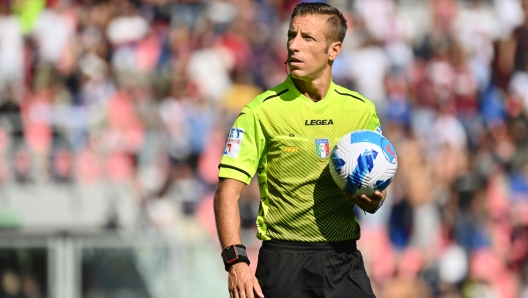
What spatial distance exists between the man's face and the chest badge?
362 millimetres

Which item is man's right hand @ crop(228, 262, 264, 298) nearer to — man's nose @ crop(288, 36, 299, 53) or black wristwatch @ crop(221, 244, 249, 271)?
black wristwatch @ crop(221, 244, 249, 271)

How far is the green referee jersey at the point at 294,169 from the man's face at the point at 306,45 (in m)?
0.20

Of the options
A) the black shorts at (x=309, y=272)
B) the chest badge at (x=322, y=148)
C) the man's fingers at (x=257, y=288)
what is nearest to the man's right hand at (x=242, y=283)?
the man's fingers at (x=257, y=288)

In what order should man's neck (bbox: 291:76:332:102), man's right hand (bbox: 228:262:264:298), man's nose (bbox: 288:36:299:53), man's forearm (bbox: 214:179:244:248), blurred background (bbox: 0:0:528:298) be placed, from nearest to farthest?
man's right hand (bbox: 228:262:264:298) < man's forearm (bbox: 214:179:244:248) < man's nose (bbox: 288:36:299:53) < man's neck (bbox: 291:76:332:102) < blurred background (bbox: 0:0:528:298)

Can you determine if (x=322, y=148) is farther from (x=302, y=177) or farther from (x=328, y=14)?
(x=328, y=14)

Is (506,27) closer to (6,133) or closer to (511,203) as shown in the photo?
(511,203)

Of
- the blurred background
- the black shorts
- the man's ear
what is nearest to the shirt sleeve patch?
the black shorts

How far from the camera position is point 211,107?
45.0 feet

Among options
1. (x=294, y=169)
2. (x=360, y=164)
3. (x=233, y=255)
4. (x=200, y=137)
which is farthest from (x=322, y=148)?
(x=200, y=137)

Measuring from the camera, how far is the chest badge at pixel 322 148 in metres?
5.32

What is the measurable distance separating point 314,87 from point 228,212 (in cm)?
90

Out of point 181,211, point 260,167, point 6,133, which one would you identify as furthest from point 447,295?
point 260,167

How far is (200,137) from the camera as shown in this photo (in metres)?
13.3

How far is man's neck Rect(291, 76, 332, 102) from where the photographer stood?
5434mm
